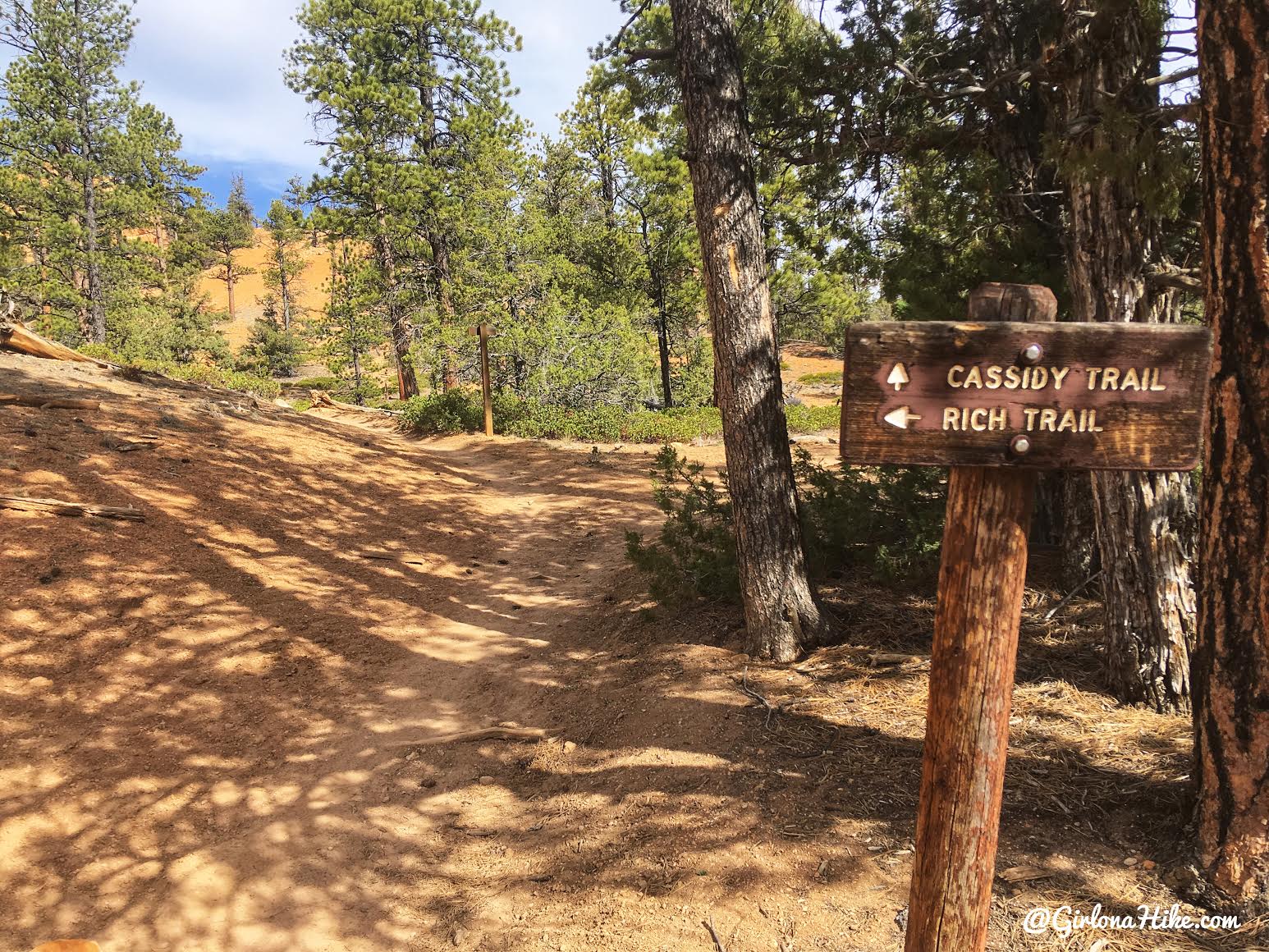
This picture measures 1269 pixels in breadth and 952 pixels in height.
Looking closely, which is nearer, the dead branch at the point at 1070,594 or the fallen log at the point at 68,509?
the dead branch at the point at 1070,594

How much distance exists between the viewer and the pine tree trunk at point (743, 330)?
4.53m

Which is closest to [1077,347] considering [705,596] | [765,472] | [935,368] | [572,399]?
[935,368]

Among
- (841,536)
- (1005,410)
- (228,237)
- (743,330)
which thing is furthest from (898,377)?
(228,237)

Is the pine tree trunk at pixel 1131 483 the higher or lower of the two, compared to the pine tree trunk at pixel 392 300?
lower

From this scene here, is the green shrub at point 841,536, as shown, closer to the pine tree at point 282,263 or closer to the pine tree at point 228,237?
the pine tree at point 282,263

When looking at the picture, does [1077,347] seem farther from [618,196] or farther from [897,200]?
[618,196]

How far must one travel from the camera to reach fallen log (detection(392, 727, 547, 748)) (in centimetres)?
447

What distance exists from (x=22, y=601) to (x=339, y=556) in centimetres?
260

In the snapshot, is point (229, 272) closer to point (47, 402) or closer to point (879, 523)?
point (47, 402)

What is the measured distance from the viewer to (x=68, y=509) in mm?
6027

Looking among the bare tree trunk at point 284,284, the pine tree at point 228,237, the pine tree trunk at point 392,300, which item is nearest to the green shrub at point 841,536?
the pine tree trunk at point 392,300

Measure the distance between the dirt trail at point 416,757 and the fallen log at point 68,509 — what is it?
0.38 ft

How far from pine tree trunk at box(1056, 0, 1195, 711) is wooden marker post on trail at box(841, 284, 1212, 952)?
2.21 m

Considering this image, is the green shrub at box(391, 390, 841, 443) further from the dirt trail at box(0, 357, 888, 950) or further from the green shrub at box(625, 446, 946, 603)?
the green shrub at box(625, 446, 946, 603)
